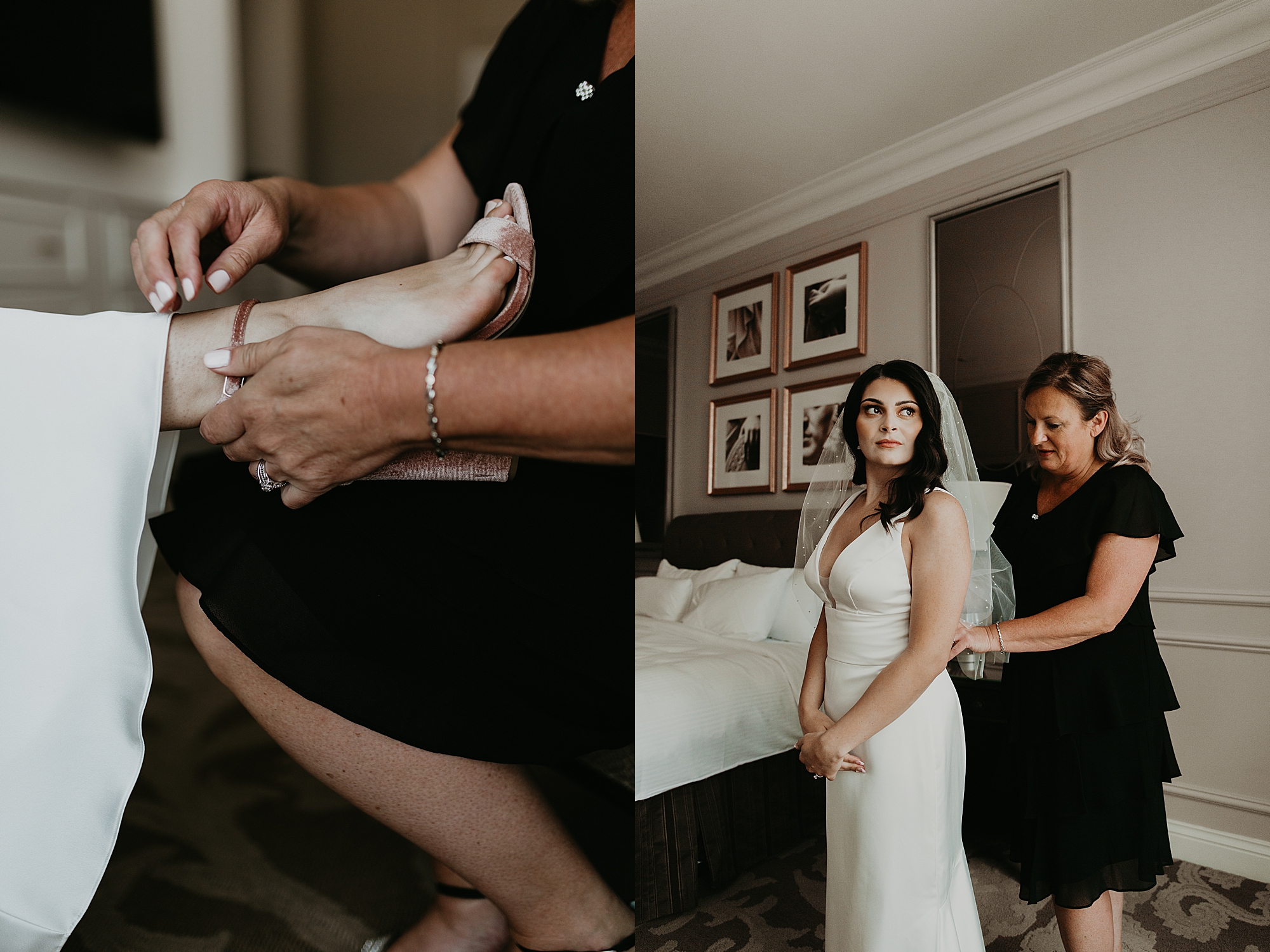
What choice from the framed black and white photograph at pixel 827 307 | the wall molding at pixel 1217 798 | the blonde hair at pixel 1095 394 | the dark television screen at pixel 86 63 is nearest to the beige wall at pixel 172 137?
the dark television screen at pixel 86 63

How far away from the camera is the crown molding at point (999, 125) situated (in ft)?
4.88

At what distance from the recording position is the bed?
132cm

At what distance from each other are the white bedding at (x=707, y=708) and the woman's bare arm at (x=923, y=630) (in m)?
0.30

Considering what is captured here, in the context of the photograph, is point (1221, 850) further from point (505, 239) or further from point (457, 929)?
point (505, 239)

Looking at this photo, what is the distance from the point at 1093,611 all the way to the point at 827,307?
3.84 ft

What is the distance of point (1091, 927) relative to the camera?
3.75 ft

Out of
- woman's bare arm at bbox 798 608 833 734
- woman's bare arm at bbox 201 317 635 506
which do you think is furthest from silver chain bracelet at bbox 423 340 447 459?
woman's bare arm at bbox 798 608 833 734

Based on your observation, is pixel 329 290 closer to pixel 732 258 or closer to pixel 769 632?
pixel 769 632

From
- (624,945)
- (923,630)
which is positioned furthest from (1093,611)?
(624,945)

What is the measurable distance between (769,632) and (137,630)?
1.74 m

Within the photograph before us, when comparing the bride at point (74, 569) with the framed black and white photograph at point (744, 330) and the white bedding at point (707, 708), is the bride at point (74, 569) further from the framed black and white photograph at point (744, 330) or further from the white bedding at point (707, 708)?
the framed black and white photograph at point (744, 330)

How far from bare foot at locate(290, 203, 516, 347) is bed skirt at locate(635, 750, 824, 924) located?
1215 millimetres

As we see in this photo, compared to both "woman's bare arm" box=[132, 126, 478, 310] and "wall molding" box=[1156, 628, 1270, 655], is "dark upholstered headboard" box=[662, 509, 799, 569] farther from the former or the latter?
"woman's bare arm" box=[132, 126, 478, 310]

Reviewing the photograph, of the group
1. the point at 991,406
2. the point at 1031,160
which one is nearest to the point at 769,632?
the point at 991,406
